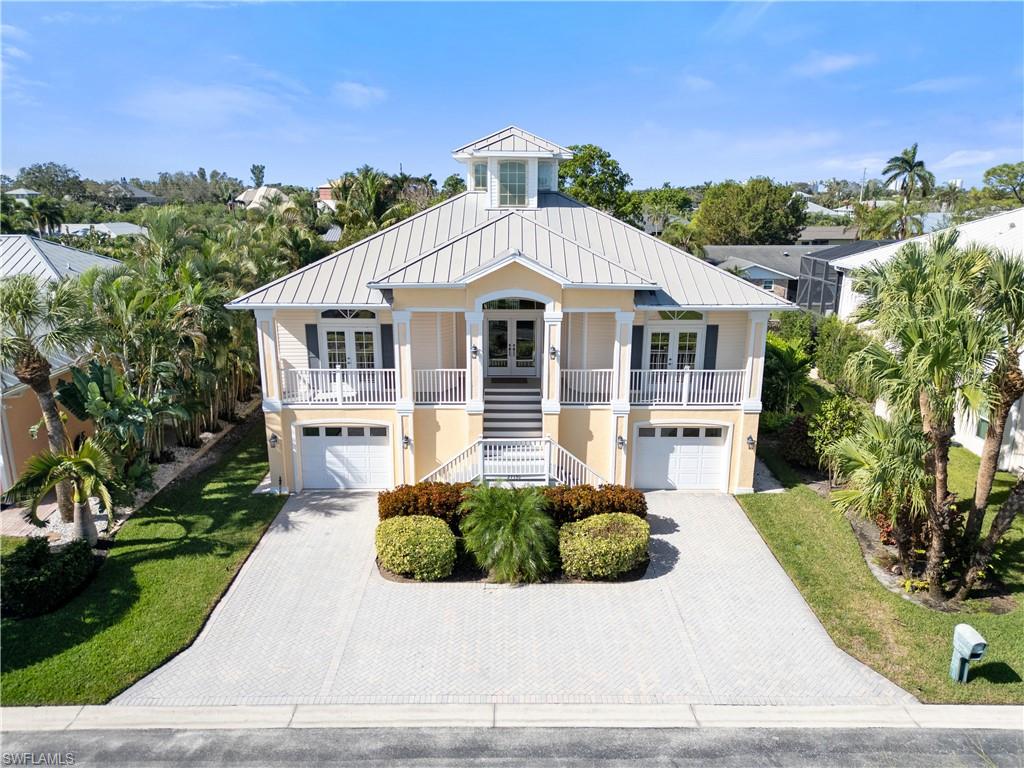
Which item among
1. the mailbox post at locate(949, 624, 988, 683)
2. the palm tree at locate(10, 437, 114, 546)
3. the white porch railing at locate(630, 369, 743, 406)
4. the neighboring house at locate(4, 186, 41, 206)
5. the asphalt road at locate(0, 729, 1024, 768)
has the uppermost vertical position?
the neighboring house at locate(4, 186, 41, 206)

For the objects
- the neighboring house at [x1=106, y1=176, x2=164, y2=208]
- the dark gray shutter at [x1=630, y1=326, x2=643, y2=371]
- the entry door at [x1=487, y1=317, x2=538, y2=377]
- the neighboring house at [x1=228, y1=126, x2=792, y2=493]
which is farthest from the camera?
the neighboring house at [x1=106, y1=176, x2=164, y2=208]

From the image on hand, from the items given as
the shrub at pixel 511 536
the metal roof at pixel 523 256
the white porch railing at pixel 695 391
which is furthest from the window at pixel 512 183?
the shrub at pixel 511 536

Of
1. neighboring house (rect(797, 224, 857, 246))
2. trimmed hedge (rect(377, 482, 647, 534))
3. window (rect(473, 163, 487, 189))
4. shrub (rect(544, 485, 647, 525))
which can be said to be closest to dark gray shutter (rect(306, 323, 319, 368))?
trimmed hedge (rect(377, 482, 647, 534))

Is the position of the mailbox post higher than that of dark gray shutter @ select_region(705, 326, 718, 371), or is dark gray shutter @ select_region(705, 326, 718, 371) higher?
dark gray shutter @ select_region(705, 326, 718, 371)

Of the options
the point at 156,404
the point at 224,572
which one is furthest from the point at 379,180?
the point at 224,572

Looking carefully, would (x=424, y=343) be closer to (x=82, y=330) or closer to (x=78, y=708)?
(x=82, y=330)

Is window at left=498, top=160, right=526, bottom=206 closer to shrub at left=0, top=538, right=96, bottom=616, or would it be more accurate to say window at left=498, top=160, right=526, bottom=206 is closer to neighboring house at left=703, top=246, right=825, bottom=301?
shrub at left=0, top=538, right=96, bottom=616

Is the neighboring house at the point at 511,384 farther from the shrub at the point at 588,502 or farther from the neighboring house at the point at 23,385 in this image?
the neighboring house at the point at 23,385
